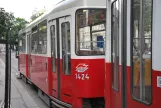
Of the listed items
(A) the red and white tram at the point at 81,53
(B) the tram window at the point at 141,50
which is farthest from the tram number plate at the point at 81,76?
(B) the tram window at the point at 141,50

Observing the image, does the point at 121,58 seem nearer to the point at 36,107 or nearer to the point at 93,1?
the point at 93,1

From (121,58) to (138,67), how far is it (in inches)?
22.9

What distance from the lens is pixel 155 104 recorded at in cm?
357

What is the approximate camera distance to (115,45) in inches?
201

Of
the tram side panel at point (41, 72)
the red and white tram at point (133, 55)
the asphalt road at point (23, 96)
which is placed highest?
the red and white tram at point (133, 55)

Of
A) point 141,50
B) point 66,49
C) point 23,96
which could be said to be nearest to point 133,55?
point 141,50

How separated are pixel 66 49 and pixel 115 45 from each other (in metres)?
3.15

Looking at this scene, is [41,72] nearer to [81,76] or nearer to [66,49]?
[66,49]

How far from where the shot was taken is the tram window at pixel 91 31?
24.3ft

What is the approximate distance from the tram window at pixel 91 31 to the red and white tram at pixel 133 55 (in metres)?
1.97

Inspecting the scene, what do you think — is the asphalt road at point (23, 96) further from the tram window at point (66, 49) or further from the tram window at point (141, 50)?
the tram window at point (141, 50)

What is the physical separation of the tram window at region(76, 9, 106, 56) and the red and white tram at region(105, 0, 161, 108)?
1971mm

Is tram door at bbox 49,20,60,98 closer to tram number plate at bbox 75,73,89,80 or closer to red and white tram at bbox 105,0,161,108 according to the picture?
tram number plate at bbox 75,73,89,80

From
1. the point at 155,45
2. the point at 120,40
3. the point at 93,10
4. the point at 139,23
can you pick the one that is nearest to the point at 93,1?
the point at 93,10
